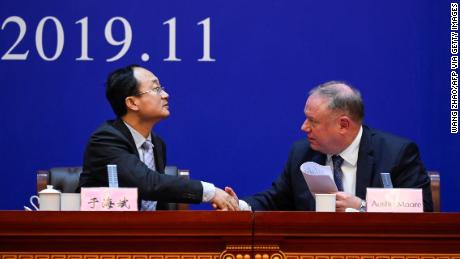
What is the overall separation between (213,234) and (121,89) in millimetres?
1274

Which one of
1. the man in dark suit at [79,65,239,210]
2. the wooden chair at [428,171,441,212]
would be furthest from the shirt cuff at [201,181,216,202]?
the wooden chair at [428,171,441,212]

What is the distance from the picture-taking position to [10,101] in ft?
16.9

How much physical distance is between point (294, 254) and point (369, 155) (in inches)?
42.3

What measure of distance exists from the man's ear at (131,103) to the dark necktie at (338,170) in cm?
88

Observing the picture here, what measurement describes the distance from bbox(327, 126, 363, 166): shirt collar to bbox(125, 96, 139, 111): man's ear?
0.91 m

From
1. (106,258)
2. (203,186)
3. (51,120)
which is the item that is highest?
(51,120)

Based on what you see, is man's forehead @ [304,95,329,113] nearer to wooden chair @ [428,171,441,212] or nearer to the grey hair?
the grey hair

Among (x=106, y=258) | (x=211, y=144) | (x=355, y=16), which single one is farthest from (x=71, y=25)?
(x=106, y=258)

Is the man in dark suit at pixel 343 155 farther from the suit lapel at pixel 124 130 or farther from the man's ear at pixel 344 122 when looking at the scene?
the suit lapel at pixel 124 130

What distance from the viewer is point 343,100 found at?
13.5ft

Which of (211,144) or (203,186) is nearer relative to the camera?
(203,186)

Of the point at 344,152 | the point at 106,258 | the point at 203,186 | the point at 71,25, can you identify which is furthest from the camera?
the point at 71,25

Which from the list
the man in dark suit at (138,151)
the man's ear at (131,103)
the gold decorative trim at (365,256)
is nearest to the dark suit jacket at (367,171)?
the man in dark suit at (138,151)

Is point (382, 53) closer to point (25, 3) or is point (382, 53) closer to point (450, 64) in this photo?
point (450, 64)
